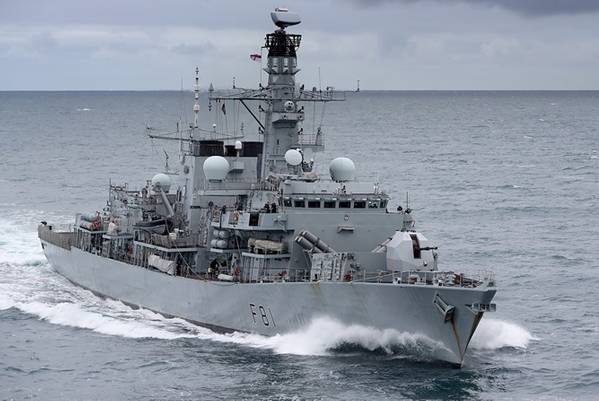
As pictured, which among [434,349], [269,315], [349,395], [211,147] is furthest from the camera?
[211,147]

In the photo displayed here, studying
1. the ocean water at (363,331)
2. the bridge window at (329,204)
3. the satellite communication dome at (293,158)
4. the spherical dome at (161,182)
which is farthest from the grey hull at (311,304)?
the spherical dome at (161,182)

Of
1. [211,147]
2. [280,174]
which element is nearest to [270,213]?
[280,174]

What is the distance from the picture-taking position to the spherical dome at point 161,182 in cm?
4466

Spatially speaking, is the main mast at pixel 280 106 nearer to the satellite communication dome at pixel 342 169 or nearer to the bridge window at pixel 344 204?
the satellite communication dome at pixel 342 169

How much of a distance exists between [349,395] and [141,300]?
13904 millimetres

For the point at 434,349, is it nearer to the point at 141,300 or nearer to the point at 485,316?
the point at 485,316

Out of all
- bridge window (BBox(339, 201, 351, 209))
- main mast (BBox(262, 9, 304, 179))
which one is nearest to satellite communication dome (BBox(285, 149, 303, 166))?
main mast (BBox(262, 9, 304, 179))

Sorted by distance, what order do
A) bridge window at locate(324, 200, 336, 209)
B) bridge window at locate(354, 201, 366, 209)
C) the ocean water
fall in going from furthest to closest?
1. bridge window at locate(354, 201, 366, 209)
2. bridge window at locate(324, 200, 336, 209)
3. the ocean water

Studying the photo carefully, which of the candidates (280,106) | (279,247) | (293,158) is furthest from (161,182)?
(279,247)

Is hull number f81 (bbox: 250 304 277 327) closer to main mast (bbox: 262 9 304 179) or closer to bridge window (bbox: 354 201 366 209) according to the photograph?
bridge window (bbox: 354 201 366 209)

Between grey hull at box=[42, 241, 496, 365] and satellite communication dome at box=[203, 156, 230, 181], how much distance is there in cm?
400

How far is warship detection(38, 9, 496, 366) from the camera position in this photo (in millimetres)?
31359

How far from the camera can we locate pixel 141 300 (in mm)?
40469

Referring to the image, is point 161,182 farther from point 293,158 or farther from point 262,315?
point 262,315
